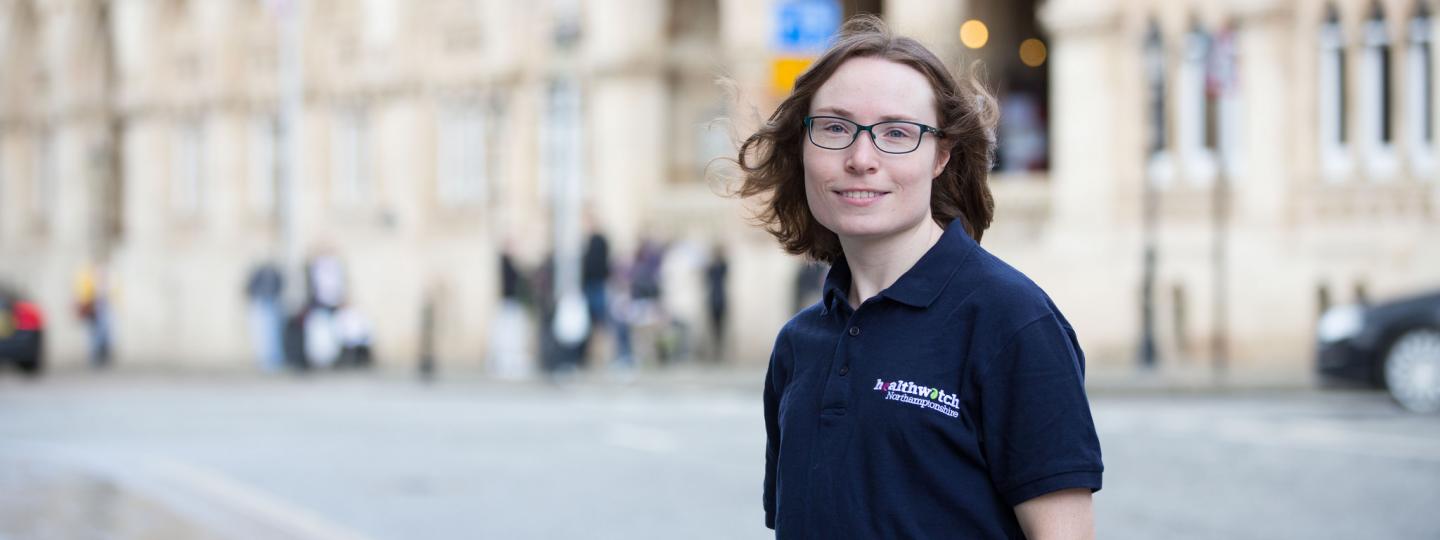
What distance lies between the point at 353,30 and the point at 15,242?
1684cm

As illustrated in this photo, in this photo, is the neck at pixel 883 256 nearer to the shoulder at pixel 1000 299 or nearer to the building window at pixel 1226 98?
the shoulder at pixel 1000 299

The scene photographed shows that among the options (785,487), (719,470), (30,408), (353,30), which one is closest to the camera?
(785,487)

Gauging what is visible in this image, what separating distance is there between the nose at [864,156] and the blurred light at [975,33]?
25978 mm

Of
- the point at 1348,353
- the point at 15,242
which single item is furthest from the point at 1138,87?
the point at 15,242

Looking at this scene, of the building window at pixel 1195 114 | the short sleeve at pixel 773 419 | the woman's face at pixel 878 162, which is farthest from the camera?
the building window at pixel 1195 114

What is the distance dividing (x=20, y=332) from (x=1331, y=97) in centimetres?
1788

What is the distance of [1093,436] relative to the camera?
2.48 m

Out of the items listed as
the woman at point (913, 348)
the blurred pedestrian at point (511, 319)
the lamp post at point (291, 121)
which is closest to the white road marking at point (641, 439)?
the blurred pedestrian at point (511, 319)

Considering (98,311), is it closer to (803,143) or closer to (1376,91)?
(1376,91)

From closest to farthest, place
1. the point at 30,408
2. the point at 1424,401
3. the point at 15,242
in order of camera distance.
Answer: the point at 1424,401, the point at 30,408, the point at 15,242

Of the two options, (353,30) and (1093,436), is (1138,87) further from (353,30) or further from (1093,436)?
(1093,436)

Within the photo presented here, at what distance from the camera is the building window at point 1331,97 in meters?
23.4

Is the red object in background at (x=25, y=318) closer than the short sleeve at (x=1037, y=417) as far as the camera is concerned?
No

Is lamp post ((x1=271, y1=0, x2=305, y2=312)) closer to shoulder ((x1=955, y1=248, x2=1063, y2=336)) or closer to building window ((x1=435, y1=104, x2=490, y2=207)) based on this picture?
building window ((x1=435, y1=104, x2=490, y2=207))
